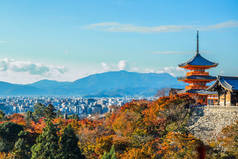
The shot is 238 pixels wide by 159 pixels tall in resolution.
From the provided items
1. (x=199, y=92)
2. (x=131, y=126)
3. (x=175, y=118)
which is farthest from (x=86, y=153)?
(x=199, y=92)

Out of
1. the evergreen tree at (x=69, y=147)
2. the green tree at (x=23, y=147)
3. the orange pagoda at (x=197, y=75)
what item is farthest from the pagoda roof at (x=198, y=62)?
the evergreen tree at (x=69, y=147)

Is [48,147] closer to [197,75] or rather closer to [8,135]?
[8,135]

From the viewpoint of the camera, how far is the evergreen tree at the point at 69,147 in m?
18.7

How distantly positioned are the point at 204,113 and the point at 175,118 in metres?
2.07

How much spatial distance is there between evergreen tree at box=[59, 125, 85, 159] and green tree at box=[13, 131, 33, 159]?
4251 millimetres

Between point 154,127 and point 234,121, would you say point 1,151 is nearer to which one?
point 154,127

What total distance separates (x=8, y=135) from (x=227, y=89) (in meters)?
17.1

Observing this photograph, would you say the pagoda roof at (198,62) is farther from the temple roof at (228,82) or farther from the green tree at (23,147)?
the green tree at (23,147)

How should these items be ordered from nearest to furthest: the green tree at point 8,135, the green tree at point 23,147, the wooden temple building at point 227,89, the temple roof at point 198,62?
the green tree at point 23,147 → the wooden temple building at point 227,89 → the green tree at point 8,135 → the temple roof at point 198,62

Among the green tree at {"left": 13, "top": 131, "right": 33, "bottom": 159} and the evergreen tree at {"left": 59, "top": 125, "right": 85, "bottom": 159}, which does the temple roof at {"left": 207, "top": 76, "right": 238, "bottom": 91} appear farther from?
the green tree at {"left": 13, "top": 131, "right": 33, "bottom": 159}

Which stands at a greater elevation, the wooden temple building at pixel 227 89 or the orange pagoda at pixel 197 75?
the orange pagoda at pixel 197 75

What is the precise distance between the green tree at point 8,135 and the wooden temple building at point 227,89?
15832mm

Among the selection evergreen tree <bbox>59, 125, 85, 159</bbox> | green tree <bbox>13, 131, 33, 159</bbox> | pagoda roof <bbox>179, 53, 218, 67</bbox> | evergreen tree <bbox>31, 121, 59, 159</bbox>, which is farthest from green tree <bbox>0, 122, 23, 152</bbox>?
pagoda roof <bbox>179, 53, 218, 67</bbox>

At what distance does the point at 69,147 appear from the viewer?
62.5ft
